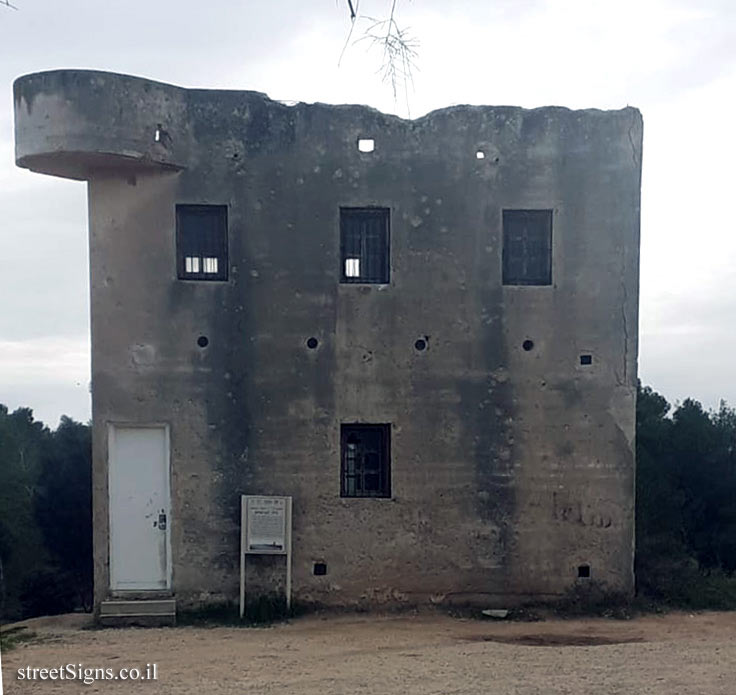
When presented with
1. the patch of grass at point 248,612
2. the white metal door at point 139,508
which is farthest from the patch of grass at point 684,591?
the white metal door at point 139,508

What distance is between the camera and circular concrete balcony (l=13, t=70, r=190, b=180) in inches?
453

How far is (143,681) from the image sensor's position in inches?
343

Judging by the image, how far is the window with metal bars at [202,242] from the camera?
40.8 feet

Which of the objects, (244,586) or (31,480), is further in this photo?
(31,480)

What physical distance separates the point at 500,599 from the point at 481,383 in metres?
2.86

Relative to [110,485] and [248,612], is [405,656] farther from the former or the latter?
[110,485]

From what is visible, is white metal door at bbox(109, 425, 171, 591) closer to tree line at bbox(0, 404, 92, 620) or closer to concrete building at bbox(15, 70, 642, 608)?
concrete building at bbox(15, 70, 642, 608)

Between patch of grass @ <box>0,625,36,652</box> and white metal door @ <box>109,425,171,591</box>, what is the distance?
A: 1.15m

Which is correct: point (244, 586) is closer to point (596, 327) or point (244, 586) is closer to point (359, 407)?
point (359, 407)

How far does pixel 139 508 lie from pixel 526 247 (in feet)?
20.4

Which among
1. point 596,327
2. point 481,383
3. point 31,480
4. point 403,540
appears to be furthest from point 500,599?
point 31,480

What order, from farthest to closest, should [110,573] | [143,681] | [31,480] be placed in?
[31,480]
[110,573]
[143,681]

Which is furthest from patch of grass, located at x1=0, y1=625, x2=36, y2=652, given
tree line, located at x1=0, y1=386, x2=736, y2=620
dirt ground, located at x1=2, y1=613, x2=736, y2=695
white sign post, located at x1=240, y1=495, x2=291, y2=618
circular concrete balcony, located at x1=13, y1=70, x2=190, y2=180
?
tree line, located at x1=0, y1=386, x2=736, y2=620

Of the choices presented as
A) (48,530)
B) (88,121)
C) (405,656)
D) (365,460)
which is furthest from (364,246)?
(48,530)
